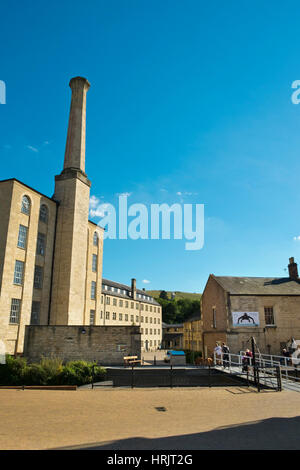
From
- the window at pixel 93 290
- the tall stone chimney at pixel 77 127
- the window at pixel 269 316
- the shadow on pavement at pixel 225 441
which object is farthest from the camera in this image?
the window at pixel 93 290

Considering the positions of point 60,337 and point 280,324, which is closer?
point 60,337

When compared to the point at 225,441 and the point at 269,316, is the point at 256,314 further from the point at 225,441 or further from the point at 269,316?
the point at 225,441

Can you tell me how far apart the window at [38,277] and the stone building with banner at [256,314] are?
16820 mm

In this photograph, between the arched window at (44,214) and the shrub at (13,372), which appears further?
the arched window at (44,214)

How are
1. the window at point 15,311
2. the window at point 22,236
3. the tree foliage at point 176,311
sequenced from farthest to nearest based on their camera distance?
1. the tree foliage at point 176,311
2. the window at point 22,236
3. the window at point 15,311

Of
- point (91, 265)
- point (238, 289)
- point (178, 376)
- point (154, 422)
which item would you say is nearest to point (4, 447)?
point (154, 422)

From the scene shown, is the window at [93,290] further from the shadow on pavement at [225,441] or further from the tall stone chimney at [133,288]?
the tall stone chimney at [133,288]

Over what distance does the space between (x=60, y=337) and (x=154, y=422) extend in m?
16.6

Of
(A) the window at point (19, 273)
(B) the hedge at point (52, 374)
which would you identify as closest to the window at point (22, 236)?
(A) the window at point (19, 273)

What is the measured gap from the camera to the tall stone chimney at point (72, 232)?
28641mm

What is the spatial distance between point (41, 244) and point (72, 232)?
10.0ft

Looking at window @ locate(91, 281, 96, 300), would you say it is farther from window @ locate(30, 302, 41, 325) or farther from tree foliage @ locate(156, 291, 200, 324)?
tree foliage @ locate(156, 291, 200, 324)
